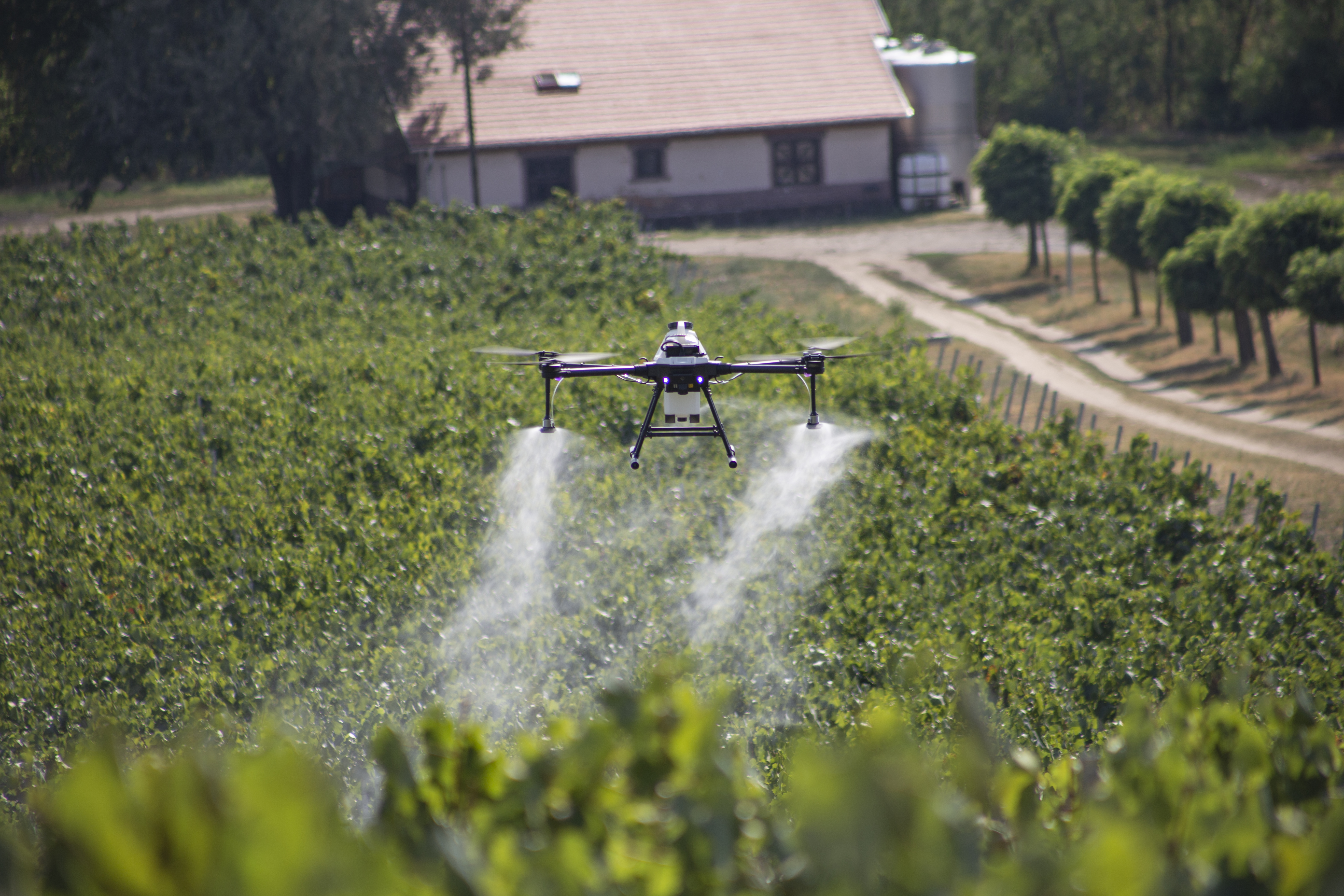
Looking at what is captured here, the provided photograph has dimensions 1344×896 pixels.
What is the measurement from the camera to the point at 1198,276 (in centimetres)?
2877

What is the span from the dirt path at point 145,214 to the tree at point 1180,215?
1408 inches

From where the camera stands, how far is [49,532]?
47.0 feet

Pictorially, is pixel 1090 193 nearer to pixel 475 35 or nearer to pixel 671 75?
pixel 671 75

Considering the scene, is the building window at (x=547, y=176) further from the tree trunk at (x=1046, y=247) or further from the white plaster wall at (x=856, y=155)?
the tree trunk at (x=1046, y=247)

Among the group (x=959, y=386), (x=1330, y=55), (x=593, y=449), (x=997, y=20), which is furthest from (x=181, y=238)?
(x=1330, y=55)

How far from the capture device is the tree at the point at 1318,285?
24.6 metres

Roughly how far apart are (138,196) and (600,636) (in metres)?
54.2

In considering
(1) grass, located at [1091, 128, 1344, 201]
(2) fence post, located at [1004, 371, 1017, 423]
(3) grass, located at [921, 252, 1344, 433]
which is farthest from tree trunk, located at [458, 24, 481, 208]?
(1) grass, located at [1091, 128, 1344, 201]

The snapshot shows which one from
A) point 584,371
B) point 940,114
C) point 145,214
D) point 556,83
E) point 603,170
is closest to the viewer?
point 584,371

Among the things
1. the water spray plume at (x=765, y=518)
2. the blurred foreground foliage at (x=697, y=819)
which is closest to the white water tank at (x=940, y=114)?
the water spray plume at (x=765, y=518)

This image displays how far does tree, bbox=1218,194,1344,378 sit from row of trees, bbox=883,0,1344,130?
4253cm

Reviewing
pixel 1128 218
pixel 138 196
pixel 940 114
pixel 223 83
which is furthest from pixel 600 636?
pixel 138 196

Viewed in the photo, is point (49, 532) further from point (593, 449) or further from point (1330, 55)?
point (1330, 55)

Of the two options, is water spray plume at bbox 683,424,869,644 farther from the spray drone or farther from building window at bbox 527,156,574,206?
building window at bbox 527,156,574,206
